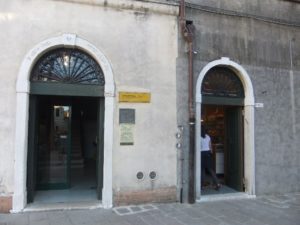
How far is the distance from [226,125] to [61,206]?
16.0 ft

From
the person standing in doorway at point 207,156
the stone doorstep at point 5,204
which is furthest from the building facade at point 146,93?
the person standing in doorway at point 207,156

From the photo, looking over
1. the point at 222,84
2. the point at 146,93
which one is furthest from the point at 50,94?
the point at 222,84

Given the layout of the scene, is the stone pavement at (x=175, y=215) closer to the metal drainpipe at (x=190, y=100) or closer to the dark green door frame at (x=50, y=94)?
the metal drainpipe at (x=190, y=100)

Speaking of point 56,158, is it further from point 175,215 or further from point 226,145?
point 226,145

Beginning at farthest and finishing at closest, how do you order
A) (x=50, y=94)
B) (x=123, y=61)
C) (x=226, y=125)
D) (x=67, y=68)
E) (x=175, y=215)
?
(x=226, y=125) < (x=123, y=61) < (x=67, y=68) < (x=50, y=94) < (x=175, y=215)

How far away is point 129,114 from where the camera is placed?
7176 mm

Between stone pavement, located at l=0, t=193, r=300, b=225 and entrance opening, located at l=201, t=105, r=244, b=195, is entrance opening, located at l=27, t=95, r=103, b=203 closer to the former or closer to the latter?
stone pavement, located at l=0, t=193, r=300, b=225

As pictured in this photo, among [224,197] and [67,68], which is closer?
[67,68]

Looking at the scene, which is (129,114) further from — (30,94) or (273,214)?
(273,214)

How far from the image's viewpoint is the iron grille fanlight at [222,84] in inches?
323

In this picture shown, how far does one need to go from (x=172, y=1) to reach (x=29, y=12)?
3.17m

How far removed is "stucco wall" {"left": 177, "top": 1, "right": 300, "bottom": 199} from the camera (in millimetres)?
8102

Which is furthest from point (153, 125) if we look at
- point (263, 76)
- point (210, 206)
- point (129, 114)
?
point (263, 76)

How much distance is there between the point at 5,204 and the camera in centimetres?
632
